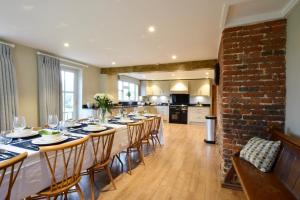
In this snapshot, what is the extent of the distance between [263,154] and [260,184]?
43 cm

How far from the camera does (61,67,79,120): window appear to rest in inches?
194

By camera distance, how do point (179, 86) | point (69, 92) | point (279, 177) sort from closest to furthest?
1. point (279, 177)
2. point (69, 92)
3. point (179, 86)

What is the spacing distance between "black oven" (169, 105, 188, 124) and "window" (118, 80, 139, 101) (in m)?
2.14

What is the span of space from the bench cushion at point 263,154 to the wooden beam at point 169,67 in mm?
3157

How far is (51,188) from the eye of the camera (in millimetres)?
1457

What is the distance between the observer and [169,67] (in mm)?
5180

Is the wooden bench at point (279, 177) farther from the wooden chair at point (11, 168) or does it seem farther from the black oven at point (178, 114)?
the black oven at point (178, 114)

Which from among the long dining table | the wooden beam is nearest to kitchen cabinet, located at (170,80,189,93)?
the wooden beam

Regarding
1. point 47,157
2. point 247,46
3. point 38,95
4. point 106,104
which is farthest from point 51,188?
point 38,95

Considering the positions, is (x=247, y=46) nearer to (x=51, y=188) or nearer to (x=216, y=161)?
(x=216, y=161)

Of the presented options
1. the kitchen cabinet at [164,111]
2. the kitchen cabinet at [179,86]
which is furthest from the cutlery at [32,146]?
the kitchen cabinet at [179,86]

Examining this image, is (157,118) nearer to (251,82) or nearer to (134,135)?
(134,135)

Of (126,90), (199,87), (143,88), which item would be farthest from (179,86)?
(126,90)

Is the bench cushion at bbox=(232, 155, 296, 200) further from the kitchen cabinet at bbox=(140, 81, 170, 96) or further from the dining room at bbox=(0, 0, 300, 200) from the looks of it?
the kitchen cabinet at bbox=(140, 81, 170, 96)
